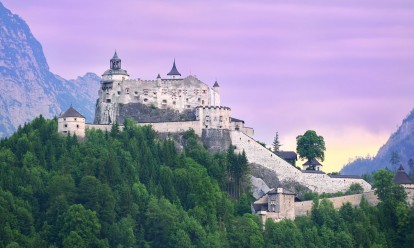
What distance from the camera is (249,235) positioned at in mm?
103438

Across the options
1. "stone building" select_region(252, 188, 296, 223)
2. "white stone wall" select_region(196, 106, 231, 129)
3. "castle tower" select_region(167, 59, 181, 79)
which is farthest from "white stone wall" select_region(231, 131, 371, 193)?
"castle tower" select_region(167, 59, 181, 79)

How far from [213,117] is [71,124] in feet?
44.7

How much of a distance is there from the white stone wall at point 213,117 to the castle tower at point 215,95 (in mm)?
4330

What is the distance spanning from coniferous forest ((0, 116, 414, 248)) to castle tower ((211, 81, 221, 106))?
6.91m

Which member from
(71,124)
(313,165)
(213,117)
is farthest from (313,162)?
(71,124)

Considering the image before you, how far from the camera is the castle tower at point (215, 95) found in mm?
120000

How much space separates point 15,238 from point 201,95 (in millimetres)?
30177

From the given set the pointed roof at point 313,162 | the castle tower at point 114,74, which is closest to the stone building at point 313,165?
the pointed roof at point 313,162

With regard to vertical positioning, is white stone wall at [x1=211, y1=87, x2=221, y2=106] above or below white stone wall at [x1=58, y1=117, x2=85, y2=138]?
above

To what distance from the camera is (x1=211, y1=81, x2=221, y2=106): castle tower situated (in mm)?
120000

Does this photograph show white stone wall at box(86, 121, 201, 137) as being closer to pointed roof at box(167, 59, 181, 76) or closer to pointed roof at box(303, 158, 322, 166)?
pointed roof at box(167, 59, 181, 76)

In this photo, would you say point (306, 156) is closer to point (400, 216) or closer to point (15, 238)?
point (400, 216)

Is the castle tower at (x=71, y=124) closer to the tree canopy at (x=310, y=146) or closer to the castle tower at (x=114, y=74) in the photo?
the castle tower at (x=114, y=74)

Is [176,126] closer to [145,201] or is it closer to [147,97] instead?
[147,97]
